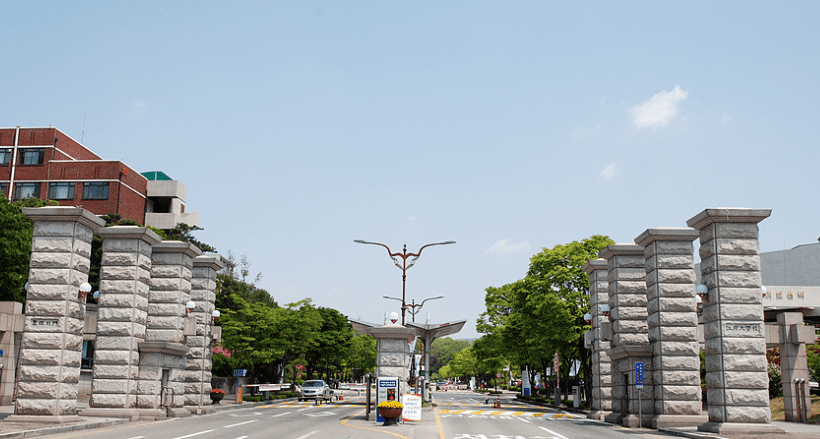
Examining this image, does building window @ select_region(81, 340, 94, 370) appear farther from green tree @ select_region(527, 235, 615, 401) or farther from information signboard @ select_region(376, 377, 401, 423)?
information signboard @ select_region(376, 377, 401, 423)

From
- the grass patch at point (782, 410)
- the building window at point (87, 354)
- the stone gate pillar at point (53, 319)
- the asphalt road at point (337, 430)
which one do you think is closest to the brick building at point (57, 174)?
the building window at point (87, 354)

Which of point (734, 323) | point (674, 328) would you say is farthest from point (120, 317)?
point (734, 323)

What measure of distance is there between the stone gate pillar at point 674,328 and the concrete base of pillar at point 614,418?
281 cm

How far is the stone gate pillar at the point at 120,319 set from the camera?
27.4 m

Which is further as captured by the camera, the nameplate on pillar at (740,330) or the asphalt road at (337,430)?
the nameplate on pillar at (740,330)

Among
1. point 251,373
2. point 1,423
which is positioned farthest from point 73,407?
point 251,373

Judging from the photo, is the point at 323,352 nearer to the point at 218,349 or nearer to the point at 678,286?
the point at 218,349

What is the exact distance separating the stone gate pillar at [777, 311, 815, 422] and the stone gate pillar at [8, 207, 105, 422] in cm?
2825

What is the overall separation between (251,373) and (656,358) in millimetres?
44426

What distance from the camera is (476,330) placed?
2692 inches

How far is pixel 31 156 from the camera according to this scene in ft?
250

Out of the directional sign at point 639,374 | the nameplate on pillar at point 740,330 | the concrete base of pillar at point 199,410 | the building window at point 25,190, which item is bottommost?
the concrete base of pillar at point 199,410

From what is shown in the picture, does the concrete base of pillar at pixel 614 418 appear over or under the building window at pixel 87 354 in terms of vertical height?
under

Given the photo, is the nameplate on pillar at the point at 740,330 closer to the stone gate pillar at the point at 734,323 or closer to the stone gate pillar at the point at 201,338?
the stone gate pillar at the point at 734,323
